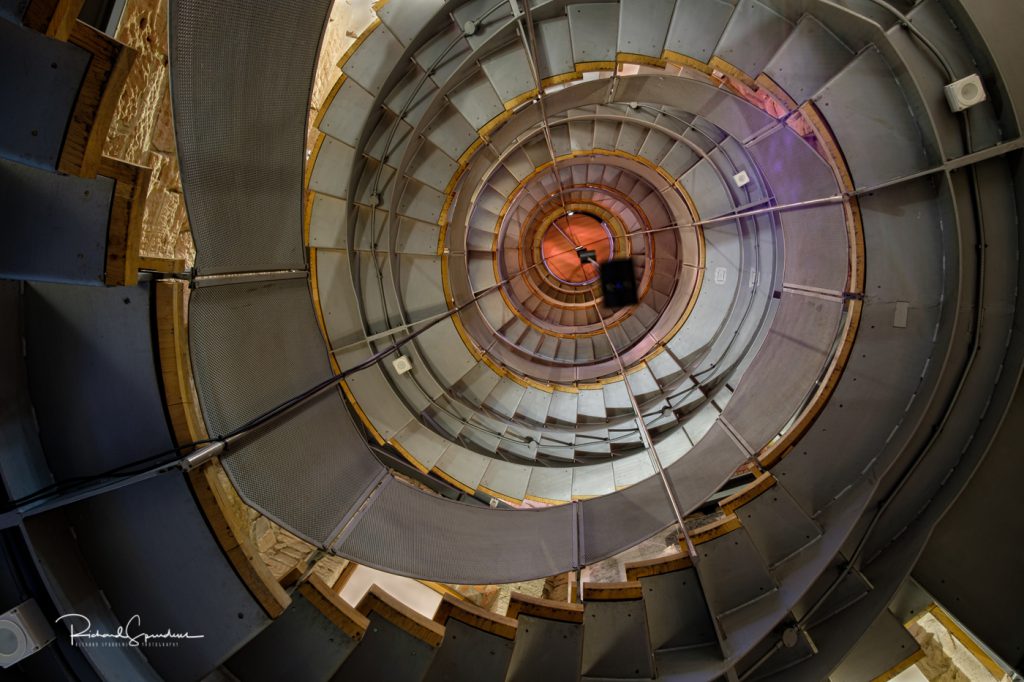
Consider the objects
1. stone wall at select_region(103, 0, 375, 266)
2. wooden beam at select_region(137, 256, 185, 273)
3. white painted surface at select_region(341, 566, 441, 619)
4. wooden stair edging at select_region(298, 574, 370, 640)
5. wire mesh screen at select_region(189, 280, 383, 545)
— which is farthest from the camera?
white painted surface at select_region(341, 566, 441, 619)

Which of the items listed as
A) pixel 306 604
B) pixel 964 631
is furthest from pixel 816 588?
pixel 306 604

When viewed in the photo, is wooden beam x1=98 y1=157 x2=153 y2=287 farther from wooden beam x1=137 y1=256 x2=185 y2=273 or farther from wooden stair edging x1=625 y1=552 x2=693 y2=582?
wooden stair edging x1=625 y1=552 x2=693 y2=582

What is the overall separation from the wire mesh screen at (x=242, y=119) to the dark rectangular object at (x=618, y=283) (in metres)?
7.24

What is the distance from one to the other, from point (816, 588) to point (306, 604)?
438 centimetres

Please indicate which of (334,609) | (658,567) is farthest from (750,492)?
(334,609)

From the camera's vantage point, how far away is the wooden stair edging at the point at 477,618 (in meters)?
3.68

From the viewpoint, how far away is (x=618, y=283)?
9414 millimetres

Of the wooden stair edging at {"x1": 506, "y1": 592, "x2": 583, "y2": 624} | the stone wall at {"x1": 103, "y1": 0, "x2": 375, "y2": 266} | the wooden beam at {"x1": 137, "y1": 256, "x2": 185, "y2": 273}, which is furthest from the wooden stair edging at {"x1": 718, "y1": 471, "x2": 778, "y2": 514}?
the stone wall at {"x1": 103, "y1": 0, "x2": 375, "y2": 266}

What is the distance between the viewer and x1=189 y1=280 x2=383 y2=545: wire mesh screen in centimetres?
298

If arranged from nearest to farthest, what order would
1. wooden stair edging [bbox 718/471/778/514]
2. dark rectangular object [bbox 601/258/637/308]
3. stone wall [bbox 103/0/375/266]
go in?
stone wall [bbox 103/0/375/266]
wooden stair edging [bbox 718/471/778/514]
dark rectangular object [bbox 601/258/637/308]

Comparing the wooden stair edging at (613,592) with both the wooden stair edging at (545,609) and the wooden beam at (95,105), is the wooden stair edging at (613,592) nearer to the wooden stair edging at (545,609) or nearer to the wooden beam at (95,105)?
the wooden stair edging at (545,609)

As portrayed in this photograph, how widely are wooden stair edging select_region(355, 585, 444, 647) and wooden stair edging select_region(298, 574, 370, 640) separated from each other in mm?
181

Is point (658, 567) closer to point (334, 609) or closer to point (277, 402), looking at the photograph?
point (334, 609)

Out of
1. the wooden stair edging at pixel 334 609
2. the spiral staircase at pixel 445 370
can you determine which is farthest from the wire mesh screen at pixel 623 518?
the wooden stair edging at pixel 334 609
